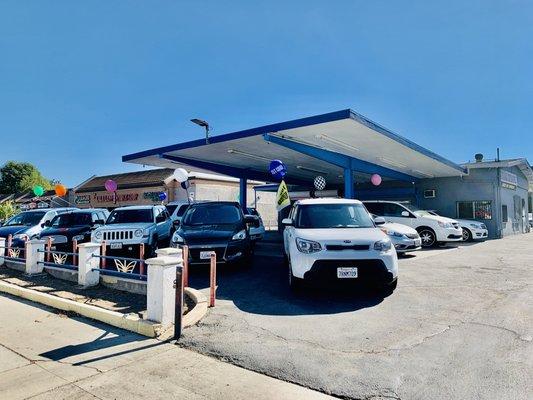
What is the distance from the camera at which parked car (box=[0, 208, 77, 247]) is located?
517 inches

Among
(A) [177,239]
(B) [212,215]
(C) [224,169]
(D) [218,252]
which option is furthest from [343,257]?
(C) [224,169]

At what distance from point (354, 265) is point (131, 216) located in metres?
8.24

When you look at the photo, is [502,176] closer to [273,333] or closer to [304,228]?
[304,228]

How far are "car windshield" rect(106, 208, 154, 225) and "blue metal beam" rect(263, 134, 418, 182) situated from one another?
15.3 ft

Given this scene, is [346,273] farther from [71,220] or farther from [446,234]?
[71,220]


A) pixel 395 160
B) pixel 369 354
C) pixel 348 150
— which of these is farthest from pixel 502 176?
pixel 369 354

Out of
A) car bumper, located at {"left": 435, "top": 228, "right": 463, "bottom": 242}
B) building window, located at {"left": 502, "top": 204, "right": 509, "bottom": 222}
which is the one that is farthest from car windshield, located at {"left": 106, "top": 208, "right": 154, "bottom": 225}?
building window, located at {"left": 502, "top": 204, "right": 509, "bottom": 222}

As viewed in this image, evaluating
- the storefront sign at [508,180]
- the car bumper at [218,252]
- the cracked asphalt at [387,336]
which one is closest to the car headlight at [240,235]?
the car bumper at [218,252]

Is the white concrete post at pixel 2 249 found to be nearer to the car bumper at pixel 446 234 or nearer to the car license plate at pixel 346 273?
the car license plate at pixel 346 273

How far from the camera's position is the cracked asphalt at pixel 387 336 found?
147 inches

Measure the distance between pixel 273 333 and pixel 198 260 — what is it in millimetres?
4005

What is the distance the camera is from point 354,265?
657cm

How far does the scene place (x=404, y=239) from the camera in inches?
467

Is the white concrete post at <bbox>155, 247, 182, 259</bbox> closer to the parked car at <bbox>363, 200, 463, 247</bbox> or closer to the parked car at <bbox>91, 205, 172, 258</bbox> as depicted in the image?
the parked car at <bbox>91, 205, 172, 258</bbox>
